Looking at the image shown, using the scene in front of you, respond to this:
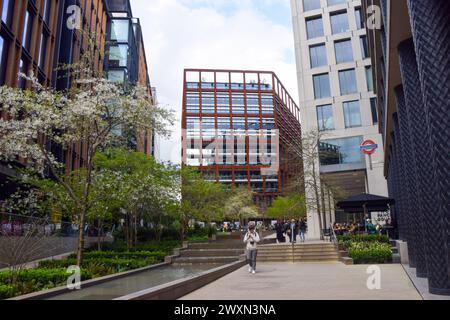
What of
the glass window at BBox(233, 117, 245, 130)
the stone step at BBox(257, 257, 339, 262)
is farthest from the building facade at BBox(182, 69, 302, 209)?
the stone step at BBox(257, 257, 339, 262)

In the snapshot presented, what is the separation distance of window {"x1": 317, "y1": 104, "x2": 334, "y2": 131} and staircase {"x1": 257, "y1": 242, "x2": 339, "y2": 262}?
2124 centimetres

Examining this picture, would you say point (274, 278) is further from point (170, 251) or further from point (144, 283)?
point (170, 251)

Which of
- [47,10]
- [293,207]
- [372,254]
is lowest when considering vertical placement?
[372,254]

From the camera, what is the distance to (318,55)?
133 feet

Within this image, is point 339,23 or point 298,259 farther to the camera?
point 339,23

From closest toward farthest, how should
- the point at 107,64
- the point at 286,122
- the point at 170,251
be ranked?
the point at 170,251 < the point at 107,64 < the point at 286,122

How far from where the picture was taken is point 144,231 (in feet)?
100

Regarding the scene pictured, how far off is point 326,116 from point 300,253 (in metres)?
22.9

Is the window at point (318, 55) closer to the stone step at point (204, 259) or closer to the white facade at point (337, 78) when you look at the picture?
the white facade at point (337, 78)

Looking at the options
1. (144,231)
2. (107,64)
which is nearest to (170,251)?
(144,231)

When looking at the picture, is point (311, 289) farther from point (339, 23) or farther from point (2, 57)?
point (339, 23)

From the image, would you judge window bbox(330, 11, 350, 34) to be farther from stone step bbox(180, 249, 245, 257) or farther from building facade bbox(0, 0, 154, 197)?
stone step bbox(180, 249, 245, 257)

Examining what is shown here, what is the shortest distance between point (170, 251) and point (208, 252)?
2.35 meters

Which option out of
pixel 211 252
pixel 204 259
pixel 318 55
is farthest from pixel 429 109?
pixel 318 55
